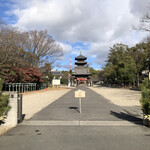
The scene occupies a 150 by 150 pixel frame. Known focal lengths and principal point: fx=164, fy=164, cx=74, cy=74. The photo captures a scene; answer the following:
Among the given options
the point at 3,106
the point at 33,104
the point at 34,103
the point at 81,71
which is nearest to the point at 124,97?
the point at 34,103

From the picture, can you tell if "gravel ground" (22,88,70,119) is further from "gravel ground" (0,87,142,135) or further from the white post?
the white post

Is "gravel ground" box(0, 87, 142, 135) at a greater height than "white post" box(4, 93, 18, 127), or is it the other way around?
"white post" box(4, 93, 18, 127)

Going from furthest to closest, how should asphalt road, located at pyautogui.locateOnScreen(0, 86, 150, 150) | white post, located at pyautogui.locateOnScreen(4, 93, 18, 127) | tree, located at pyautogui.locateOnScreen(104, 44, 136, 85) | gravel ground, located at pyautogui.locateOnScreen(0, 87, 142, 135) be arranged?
1. tree, located at pyautogui.locateOnScreen(104, 44, 136, 85)
2. gravel ground, located at pyautogui.locateOnScreen(0, 87, 142, 135)
3. white post, located at pyautogui.locateOnScreen(4, 93, 18, 127)
4. asphalt road, located at pyautogui.locateOnScreen(0, 86, 150, 150)

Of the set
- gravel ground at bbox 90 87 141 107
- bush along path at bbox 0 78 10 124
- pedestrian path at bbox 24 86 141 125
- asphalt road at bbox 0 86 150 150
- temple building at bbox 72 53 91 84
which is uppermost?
temple building at bbox 72 53 91 84

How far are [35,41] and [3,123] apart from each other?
3048cm

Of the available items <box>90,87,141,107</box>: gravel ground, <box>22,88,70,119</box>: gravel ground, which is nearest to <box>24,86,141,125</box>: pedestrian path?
<box>22,88,70,119</box>: gravel ground

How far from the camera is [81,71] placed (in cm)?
5991

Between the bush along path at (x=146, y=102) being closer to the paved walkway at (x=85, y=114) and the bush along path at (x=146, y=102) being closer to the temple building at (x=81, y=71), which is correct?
the paved walkway at (x=85, y=114)

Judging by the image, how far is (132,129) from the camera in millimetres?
5641

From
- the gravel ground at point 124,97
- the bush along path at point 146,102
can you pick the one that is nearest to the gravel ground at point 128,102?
the gravel ground at point 124,97

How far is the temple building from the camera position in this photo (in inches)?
2320

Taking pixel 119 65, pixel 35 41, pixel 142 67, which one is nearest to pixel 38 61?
pixel 35 41

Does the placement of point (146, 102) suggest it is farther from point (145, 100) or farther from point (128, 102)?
point (128, 102)

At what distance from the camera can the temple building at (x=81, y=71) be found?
58934 millimetres
